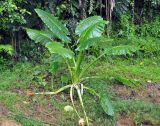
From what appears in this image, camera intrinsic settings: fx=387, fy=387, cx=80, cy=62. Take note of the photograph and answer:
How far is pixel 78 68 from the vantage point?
6176mm

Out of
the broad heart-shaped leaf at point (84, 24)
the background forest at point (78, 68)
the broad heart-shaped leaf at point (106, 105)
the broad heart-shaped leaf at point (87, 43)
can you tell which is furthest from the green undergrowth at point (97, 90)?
the broad heart-shaped leaf at point (84, 24)

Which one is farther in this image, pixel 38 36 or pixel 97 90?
pixel 97 90

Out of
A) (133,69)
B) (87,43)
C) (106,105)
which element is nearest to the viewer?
(106,105)

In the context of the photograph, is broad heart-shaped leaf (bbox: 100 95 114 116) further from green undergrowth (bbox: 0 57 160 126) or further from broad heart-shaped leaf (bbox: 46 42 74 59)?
broad heart-shaped leaf (bbox: 46 42 74 59)

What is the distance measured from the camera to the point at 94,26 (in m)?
5.96

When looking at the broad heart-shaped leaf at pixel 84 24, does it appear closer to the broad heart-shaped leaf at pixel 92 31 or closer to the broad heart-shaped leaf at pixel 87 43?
the broad heart-shaped leaf at pixel 92 31

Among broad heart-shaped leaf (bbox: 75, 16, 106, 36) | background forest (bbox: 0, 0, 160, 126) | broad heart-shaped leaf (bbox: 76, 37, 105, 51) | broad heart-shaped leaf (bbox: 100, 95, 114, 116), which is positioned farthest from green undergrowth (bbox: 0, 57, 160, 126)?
broad heart-shaped leaf (bbox: 75, 16, 106, 36)

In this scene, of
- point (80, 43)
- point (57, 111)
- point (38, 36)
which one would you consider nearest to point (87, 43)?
point (80, 43)

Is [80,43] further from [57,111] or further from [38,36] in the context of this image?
[57,111]

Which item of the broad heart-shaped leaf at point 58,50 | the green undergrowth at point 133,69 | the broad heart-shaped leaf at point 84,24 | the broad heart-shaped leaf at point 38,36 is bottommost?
the green undergrowth at point 133,69

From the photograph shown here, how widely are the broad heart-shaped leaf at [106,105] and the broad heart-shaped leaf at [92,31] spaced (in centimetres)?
95

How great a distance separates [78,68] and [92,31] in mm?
631

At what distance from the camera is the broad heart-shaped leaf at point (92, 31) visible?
596 centimetres

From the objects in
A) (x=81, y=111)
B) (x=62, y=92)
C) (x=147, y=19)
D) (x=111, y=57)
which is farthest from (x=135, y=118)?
(x=147, y=19)
